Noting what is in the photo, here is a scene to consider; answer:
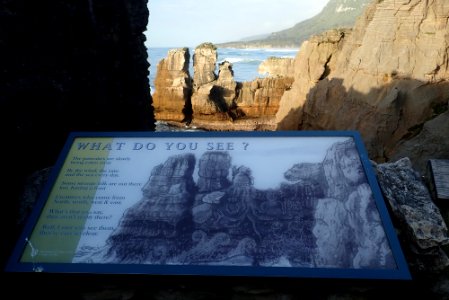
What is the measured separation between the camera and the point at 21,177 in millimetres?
3627

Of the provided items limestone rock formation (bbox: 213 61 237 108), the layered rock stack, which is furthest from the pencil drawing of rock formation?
limestone rock formation (bbox: 213 61 237 108)

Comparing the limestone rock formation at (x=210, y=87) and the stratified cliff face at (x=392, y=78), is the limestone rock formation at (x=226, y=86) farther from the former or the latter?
the stratified cliff face at (x=392, y=78)

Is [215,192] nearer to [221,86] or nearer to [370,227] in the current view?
[370,227]

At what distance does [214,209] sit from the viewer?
277 cm


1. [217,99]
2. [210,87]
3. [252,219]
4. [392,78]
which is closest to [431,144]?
[392,78]

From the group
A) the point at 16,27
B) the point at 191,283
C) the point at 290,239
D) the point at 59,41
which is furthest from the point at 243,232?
the point at 59,41

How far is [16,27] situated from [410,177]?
165 inches

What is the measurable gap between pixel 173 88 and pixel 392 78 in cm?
2135

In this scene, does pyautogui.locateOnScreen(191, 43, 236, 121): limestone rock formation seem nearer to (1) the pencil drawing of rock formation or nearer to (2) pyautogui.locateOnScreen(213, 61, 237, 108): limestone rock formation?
(2) pyautogui.locateOnScreen(213, 61, 237, 108): limestone rock formation

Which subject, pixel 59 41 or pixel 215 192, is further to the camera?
pixel 59 41

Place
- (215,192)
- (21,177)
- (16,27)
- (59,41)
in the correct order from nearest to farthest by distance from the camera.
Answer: (215,192) < (21,177) < (16,27) < (59,41)

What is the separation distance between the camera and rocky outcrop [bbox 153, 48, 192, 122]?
2983 cm

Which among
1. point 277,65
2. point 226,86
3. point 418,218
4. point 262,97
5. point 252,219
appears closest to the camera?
point 252,219

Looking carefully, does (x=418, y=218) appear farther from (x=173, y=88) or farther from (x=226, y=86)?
(x=226, y=86)
